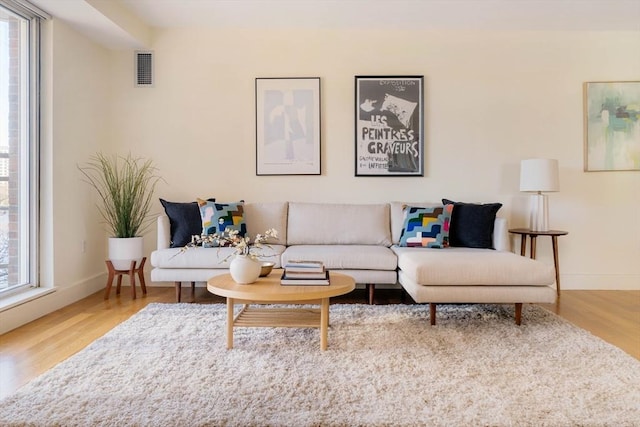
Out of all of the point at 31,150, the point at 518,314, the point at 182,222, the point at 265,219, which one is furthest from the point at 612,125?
the point at 31,150

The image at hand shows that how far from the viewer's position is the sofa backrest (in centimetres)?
373

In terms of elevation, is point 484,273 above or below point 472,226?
below

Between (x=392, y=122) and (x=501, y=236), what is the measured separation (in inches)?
60.3

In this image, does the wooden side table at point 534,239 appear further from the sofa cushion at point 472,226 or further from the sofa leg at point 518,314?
the sofa leg at point 518,314

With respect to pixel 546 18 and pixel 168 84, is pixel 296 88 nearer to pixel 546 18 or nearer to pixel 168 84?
pixel 168 84

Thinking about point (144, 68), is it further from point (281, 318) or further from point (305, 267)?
point (281, 318)

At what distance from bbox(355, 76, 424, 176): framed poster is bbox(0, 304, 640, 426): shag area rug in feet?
6.08

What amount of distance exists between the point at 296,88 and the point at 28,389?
328 centimetres

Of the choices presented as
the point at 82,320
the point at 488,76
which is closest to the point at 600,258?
the point at 488,76

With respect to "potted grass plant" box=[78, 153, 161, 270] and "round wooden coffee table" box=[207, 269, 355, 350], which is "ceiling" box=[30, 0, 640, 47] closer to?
"potted grass plant" box=[78, 153, 161, 270]

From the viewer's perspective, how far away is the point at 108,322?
9.42 ft

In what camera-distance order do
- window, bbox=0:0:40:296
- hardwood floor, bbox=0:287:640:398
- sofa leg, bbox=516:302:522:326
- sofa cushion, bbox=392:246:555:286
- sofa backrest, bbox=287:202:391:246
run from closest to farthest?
hardwood floor, bbox=0:287:640:398, sofa cushion, bbox=392:246:555:286, sofa leg, bbox=516:302:522:326, window, bbox=0:0:40:296, sofa backrest, bbox=287:202:391:246

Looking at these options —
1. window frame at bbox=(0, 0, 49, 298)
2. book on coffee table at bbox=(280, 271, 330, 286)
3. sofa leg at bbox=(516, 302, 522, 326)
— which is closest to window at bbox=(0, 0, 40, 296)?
→ window frame at bbox=(0, 0, 49, 298)

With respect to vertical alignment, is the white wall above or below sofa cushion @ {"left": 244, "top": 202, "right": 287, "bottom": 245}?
above
